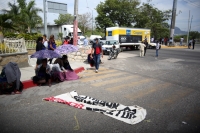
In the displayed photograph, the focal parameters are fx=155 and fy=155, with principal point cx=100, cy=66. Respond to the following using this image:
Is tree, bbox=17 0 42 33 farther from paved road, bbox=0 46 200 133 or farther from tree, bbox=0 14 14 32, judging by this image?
paved road, bbox=0 46 200 133

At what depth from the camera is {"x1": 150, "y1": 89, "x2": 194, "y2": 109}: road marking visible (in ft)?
14.5

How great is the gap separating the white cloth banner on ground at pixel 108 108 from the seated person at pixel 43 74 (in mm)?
1517

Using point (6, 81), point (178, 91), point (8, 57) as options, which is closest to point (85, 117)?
point (6, 81)

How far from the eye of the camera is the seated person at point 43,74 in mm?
5977

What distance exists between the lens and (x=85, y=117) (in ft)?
12.1

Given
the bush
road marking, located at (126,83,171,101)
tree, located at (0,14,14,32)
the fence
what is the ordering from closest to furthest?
road marking, located at (126,83,171,101) → the bush → the fence → tree, located at (0,14,14,32)

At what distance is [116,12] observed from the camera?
34562 millimetres

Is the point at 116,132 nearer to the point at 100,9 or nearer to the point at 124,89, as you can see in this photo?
the point at 124,89

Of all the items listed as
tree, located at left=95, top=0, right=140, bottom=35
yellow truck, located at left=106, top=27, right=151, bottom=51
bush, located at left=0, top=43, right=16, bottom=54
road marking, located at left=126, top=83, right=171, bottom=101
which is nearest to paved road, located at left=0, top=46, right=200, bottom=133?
road marking, located at left=126, top=83, right=171, bottom=101

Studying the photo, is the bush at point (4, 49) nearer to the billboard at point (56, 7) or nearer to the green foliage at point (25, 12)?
the billboard at point (56, 7)

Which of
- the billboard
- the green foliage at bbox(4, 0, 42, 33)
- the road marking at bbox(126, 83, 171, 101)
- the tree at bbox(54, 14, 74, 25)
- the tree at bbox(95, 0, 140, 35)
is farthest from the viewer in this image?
the tree at bbox(54, 14, 74, 25)

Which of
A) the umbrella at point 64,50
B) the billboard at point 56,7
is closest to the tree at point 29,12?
the billboard at point 56,7

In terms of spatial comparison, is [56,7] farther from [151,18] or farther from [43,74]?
[151,18]

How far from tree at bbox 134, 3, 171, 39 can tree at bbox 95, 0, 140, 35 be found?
1.65 meters
